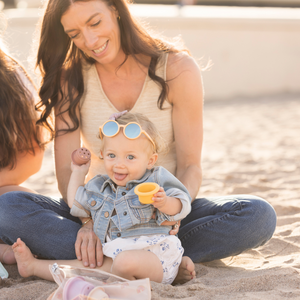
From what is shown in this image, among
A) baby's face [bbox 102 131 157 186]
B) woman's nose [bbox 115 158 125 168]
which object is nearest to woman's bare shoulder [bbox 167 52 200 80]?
baby's face [bbox 102 131 157 186]

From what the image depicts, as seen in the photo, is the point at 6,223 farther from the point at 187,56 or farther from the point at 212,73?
the point at 212,73

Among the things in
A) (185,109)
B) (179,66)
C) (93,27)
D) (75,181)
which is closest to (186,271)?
(75,181)

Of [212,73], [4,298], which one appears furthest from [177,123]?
[212,73]

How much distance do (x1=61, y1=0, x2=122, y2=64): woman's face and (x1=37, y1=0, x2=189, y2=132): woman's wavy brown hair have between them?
0.31 ft

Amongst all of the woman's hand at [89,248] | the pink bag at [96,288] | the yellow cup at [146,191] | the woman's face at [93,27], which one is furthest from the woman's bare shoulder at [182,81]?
the pink bag at [96,288]

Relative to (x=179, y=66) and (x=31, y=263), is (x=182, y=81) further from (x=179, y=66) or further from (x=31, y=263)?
(x=31, y=263)

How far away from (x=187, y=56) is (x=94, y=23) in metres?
0.61

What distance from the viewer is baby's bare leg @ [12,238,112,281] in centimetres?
200

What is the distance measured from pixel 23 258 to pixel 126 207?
57 cm

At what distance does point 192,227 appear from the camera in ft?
7.37

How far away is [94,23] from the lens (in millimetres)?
2250

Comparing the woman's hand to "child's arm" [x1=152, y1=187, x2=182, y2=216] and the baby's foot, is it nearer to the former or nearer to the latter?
the baby's foot

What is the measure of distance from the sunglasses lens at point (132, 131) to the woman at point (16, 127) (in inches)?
40.2

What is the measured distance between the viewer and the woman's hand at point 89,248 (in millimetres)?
1975
